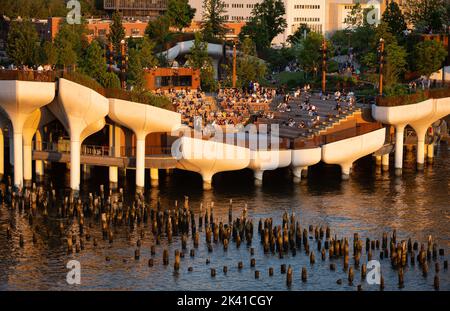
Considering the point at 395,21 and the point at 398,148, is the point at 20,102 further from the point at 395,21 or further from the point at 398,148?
the point at 395,21

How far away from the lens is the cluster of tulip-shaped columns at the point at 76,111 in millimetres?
103250

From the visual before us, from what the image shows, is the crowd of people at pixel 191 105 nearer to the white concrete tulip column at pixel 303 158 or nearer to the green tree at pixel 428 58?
the white concrete tulip column at pixel 303 158

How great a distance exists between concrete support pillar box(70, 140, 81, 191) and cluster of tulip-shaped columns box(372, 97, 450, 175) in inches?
1064

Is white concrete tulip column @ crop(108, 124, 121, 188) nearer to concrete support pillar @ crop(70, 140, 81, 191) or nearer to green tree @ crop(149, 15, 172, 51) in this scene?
concrete support pillar @ crop(70, 140, 81, 191)

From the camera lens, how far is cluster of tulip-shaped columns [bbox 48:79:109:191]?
103 meters

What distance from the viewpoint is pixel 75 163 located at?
348 ft

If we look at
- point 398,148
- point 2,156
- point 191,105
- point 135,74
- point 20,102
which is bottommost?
point 2,156

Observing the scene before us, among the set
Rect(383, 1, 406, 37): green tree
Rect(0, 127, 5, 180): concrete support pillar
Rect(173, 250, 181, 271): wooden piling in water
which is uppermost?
Rect(383, 1, 406, 37): green tree

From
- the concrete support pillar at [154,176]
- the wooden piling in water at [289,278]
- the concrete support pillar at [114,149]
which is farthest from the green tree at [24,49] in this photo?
the wooden piling in water at [289,278]

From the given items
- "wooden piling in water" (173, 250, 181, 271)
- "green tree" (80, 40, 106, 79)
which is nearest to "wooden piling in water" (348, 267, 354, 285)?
"wooden piling in water" (173, 250, 181, 271)

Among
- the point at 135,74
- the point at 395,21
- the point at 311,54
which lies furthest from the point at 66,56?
the point at 395,21

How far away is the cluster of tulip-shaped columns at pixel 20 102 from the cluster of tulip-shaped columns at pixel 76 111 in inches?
54.0

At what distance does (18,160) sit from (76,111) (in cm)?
582

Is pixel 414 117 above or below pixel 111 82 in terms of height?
below
